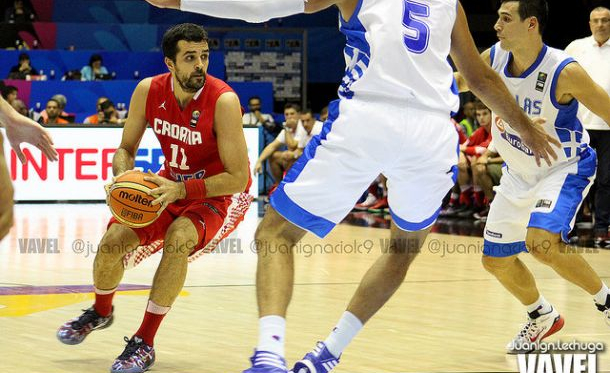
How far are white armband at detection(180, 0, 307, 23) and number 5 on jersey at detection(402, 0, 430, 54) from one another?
0.41 metres

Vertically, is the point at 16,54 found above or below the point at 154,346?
above

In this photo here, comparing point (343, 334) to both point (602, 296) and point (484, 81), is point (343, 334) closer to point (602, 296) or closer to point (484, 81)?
point (484, 81)

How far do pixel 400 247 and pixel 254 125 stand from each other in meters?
11.2

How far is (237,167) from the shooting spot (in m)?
5.09

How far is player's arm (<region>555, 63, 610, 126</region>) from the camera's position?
211 inches

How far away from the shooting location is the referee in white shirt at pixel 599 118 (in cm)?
1022

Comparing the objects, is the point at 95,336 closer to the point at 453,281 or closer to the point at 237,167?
the point at 237,167

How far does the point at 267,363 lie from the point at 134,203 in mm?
1292

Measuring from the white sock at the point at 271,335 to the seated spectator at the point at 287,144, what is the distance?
11.2 metres

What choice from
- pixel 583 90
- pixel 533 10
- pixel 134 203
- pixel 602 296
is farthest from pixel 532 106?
pixel 134 203

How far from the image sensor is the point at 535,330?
5.34m

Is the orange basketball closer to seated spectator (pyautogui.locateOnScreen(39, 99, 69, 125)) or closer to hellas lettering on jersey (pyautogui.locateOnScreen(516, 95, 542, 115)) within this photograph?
hellas lettering on jersey (pyautogui.locateOnScreen(516, 95, 542, 115))

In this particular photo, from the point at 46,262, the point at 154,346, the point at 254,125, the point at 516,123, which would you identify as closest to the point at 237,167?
the point at 154,346

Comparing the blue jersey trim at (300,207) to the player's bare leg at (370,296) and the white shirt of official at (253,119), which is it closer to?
the player's bare leg at (370,296)
